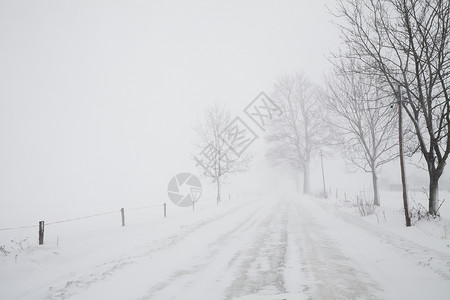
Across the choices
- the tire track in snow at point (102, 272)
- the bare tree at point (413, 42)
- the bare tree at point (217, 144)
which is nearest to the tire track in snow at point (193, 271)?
the tire track in snow at point (102, 272)

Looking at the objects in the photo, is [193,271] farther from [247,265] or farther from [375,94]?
[375,94]

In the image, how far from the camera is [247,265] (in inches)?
221

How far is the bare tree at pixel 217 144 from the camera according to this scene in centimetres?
2517

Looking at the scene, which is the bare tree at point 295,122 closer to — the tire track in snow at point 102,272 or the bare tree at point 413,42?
the bare tree at point 413,42

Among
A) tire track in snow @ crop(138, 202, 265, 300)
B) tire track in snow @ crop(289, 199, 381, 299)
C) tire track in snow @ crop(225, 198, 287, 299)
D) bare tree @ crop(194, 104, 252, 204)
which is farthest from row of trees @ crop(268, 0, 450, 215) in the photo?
tire track in snow @ crop(138, 202, 265, 300)

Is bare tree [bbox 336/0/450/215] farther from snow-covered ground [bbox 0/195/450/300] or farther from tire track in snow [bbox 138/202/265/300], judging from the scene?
tire track in snow [bbox 138/202/265/300]

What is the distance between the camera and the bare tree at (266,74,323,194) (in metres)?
30.2

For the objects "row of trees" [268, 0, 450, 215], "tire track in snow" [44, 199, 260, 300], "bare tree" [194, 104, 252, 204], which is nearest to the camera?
"tire track in snow" [44, 199, 260, 300]

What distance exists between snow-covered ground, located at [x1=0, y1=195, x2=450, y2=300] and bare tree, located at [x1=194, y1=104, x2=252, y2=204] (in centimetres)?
1540

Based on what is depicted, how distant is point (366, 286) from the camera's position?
4.25 metres

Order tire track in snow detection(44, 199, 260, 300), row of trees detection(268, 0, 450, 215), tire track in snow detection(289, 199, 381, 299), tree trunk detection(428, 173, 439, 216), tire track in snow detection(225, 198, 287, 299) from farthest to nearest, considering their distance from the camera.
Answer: tree trunk detection(428, 173, 439, 216), row of trees detection(268, 0, 450, 215), tire track in snow detection(44, 199, 260, 300), tire track in snow detection(225, 198, 287, 299), tire track in snow detection(289, 199, 381, 299)

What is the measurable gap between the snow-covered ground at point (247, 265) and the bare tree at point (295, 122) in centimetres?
2136

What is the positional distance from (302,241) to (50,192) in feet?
200

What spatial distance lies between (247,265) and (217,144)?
20308 mm
